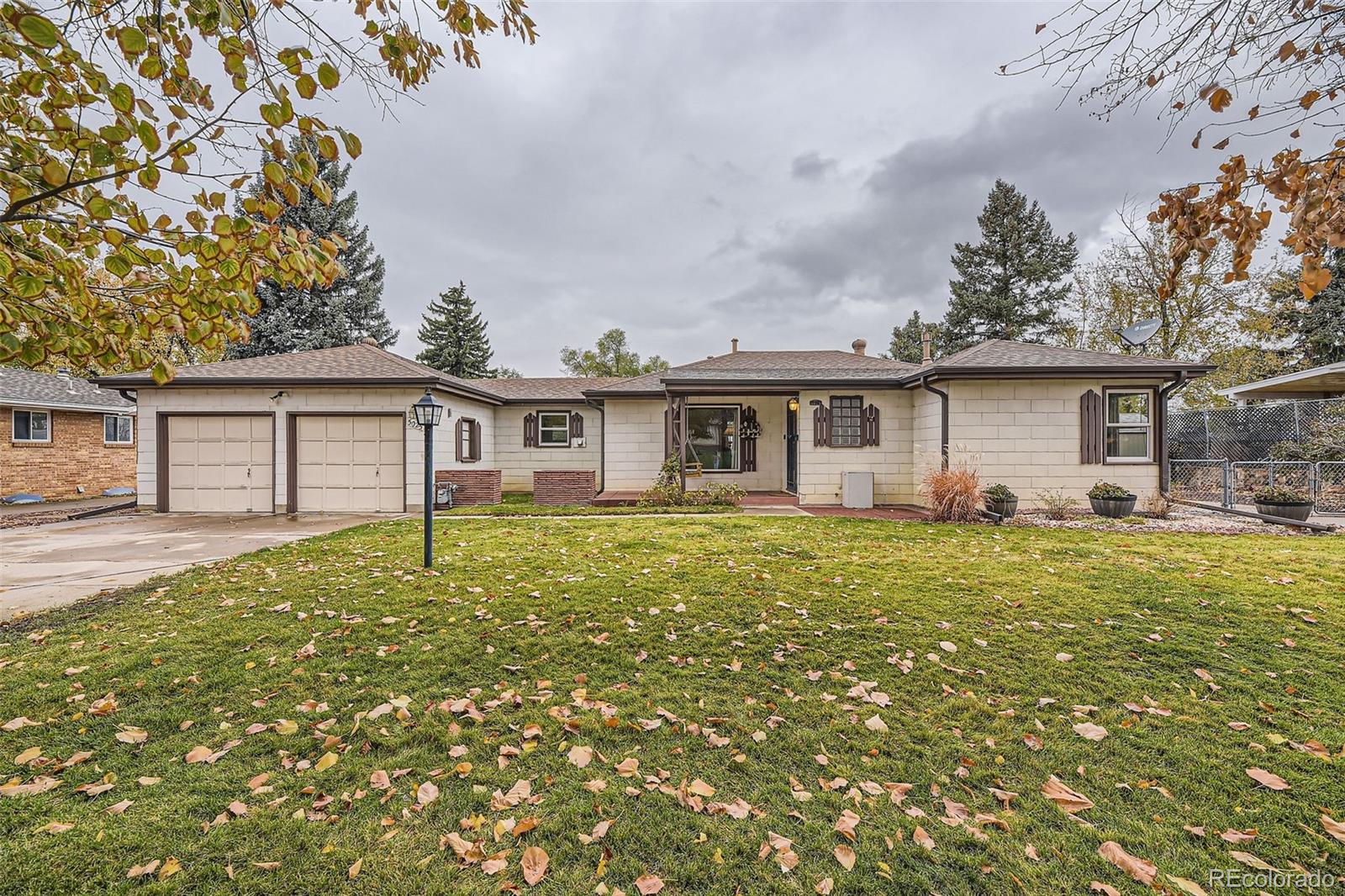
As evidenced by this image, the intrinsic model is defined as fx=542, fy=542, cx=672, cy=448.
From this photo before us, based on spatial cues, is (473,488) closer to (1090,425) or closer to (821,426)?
(821,426)

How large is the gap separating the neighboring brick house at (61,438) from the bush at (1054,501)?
21604 millimetres

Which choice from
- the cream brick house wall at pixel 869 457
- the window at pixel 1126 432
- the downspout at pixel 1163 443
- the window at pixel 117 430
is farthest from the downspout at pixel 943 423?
the window at pixel 117 430

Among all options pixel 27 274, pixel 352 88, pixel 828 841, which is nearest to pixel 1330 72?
pixel 828 841

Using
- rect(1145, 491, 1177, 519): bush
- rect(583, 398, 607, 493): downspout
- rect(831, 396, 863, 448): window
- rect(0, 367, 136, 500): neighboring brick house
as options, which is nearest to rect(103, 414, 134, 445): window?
rect(0, 367, 136, 500): neighboring brick house

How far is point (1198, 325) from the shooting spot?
18.6 meters

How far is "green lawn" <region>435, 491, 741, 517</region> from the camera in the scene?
9891mm

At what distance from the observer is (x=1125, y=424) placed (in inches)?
407

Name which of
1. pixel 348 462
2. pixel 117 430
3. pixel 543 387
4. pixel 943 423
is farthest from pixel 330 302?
pixel 943 423

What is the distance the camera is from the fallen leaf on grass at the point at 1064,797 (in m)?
2.12

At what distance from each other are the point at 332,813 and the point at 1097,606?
5.30 meters

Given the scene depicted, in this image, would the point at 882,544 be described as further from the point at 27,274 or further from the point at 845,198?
the point at 845,198

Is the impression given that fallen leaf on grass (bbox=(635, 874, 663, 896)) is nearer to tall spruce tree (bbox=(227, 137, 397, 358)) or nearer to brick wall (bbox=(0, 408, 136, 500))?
brick wall (bbox=(0, 408, 136, 500))

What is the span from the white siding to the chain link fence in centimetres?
1460

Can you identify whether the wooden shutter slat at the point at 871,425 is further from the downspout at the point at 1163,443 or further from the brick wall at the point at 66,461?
the brick wall at the point at 66,461
